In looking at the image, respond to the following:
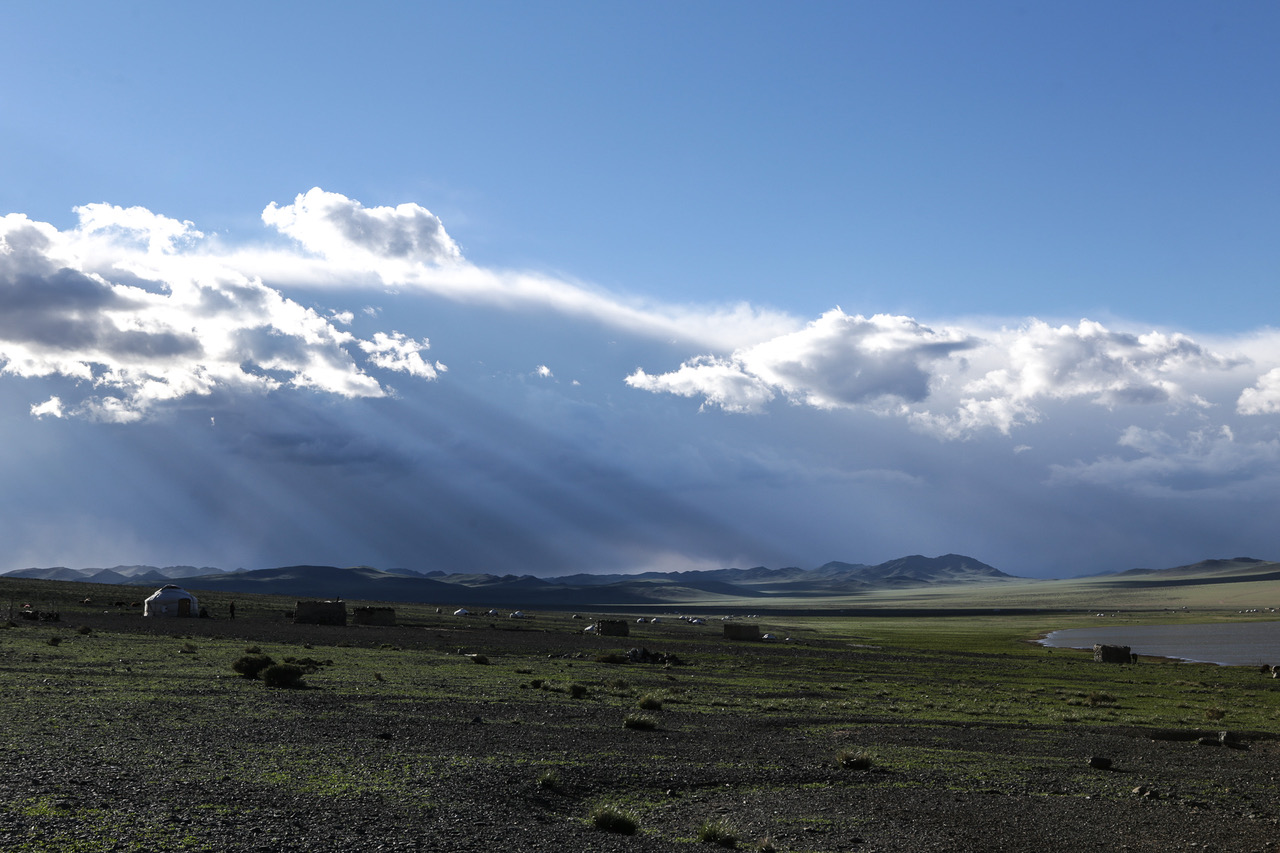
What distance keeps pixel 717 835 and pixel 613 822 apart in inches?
54.1

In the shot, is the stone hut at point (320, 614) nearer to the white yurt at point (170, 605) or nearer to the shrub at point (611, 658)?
the white yurt at point (170, 605)

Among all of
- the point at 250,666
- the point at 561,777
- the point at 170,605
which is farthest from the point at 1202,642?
the point at 561,777

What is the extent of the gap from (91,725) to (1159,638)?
105604 mm

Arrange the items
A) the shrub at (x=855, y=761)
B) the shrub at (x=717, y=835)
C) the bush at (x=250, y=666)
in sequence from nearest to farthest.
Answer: the shrub at (x=717, y=835) < the shrub at (x=855, y=761) < the bush at (x=250, y=666)

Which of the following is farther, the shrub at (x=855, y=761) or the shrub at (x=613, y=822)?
the shrub at (x=855, y=761)

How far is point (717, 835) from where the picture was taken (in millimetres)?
12016

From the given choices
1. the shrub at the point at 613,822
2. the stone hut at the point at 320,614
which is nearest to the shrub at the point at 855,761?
the shrub at the point at 613,822

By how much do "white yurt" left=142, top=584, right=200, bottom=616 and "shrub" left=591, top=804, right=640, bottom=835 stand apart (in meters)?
69.2

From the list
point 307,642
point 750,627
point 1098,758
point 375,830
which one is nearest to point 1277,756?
point 1098,758

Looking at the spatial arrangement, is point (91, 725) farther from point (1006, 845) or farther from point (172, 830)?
point (1006, 845)

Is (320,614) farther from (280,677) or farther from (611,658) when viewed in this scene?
(280,677)

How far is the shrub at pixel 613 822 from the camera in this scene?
1216 cm

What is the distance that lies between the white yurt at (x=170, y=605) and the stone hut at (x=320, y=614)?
8.51 meters

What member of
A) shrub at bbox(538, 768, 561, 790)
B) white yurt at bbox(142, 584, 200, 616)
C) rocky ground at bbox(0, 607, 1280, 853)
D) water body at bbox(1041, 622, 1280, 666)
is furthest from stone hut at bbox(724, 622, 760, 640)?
shrub at bbox(538, 768, 561, 790)
